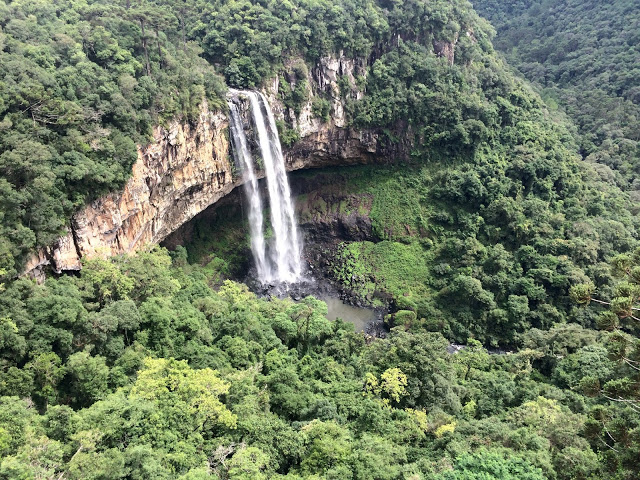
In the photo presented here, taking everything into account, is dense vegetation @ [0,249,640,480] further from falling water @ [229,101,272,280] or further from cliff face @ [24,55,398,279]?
falling water @ [229,101,272,280]

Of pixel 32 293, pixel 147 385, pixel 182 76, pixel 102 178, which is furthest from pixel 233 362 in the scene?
pixel 182 76

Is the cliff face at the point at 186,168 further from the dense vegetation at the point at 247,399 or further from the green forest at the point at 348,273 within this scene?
the dense vegetation at the point at 247,399

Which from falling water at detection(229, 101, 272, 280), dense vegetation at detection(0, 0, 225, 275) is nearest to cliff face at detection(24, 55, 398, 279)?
falling water at detection(229, 101, 272, 280)

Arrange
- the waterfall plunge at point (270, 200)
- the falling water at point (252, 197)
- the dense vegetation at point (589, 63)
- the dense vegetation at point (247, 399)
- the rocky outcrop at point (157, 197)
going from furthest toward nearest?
the dense vegetation at point (589, 63) → the waterfall plunge at point (270, 200) → the falling water at point (252, 197) → the rocky outcrop at point (157, 197) → the dense vegetation at point (247, 399)

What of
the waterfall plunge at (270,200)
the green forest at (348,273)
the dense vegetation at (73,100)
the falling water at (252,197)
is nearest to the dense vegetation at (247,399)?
the green forest at (348,273)

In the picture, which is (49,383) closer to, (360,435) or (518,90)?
(360,435)
